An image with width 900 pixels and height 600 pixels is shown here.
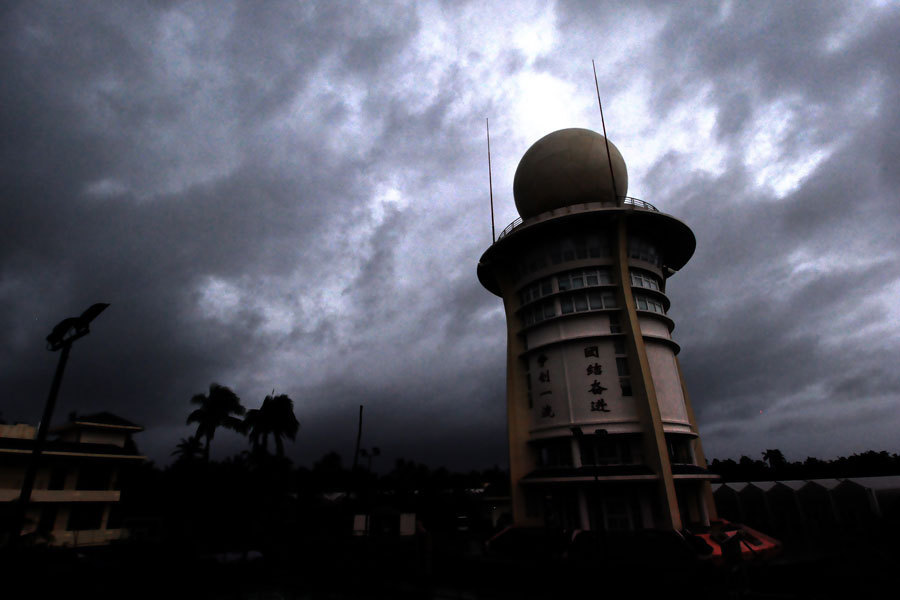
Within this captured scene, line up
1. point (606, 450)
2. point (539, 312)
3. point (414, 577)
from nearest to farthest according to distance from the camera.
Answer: point (414, 577) < point (606, 450) < point (539, 312)

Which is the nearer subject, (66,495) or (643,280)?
(66,495)

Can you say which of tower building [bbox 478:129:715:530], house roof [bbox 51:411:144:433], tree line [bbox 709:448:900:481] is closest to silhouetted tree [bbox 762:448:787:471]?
tree line [bbox 709:448:900:481]

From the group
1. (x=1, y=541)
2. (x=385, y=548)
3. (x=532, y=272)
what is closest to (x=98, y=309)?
(x=1, y=541)

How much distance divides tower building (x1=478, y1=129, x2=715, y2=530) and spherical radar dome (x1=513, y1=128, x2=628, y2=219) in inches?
3.9

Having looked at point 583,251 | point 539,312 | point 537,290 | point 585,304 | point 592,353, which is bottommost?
point 592,353

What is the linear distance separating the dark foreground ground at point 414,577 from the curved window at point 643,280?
20.6 meters

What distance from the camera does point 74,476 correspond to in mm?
33312

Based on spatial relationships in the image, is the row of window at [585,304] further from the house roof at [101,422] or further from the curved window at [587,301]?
the house roof at [101,422]

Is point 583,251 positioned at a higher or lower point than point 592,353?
higher

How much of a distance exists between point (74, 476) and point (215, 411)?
13787 mm

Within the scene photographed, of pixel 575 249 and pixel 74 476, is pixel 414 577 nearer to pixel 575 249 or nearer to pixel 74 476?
pixel 575 249

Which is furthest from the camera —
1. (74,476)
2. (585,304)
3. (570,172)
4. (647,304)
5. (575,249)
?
(570,172)

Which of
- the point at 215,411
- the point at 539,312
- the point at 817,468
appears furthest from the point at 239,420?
the point at 817,468

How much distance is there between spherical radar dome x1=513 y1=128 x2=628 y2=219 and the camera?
3759 cm
